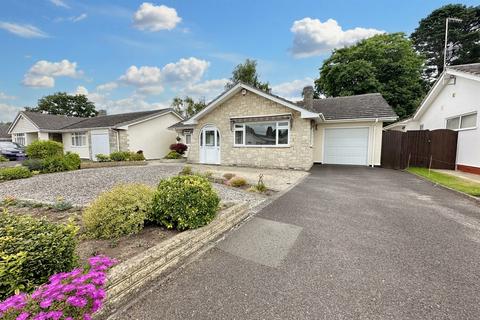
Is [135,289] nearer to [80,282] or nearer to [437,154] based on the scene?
[80,282]

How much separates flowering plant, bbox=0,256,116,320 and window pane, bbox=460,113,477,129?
581 inches

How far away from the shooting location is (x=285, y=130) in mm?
12258

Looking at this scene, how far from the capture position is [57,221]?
4363 millimetres

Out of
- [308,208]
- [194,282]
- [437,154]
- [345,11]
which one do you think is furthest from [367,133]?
[194,282]

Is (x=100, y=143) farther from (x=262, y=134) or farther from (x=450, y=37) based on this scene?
(x=450, y=37)

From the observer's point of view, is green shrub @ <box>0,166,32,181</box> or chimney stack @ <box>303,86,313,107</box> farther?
chimney stack @ <box>303,86,313,107</box>

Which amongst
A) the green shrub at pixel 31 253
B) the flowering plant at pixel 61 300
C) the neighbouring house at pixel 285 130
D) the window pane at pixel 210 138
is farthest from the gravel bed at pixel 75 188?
the window pane at pixel 210 138

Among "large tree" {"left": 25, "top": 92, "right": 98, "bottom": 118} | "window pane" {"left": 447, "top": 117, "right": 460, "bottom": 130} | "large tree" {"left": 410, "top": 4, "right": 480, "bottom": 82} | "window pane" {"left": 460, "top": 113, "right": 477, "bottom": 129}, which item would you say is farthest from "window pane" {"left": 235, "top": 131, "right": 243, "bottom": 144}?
"large tree" {"left": 25, "top": 92, "right": 98, "bottom": 118}

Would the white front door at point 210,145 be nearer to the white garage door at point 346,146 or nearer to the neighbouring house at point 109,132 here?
the neighbouring house at point 109,132

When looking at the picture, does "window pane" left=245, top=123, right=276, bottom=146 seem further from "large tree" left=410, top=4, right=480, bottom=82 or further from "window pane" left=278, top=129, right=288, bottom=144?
"large tree" left=410, top=4, right=480, bottom=82

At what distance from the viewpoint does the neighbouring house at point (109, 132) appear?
1803 centimetres

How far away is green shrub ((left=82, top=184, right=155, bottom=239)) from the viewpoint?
11.3ft

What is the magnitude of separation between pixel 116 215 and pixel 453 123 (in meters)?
16.4

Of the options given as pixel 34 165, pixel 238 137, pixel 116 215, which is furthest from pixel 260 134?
pixel 34 165
